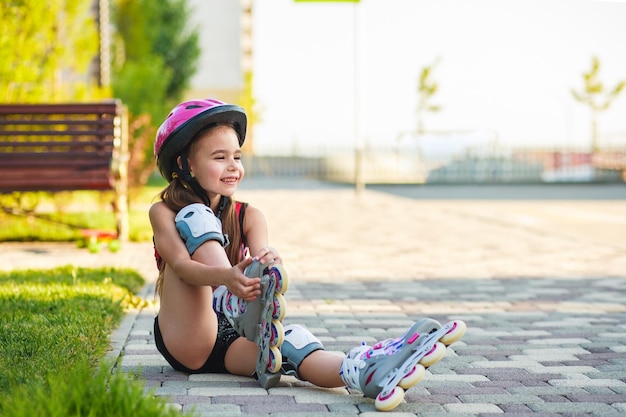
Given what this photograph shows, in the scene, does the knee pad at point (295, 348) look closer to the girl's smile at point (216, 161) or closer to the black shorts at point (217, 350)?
the black shorts at point (217, 350)

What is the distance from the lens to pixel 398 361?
3.40 meters

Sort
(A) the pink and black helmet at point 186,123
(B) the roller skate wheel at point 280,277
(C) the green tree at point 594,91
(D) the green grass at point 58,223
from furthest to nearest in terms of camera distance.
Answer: (C) the green tree at point 594,91 < (D) the green grass at point 58,223 < (A) the pink and black helmet at point 186,123 < (B) the roller skate wheel at point 280,277

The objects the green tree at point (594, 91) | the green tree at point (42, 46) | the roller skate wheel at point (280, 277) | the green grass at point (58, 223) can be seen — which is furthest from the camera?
the green tree at point (594, 91)

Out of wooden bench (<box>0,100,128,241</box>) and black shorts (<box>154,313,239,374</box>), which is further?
wooden bench (<box>0,100,128,241</box>)

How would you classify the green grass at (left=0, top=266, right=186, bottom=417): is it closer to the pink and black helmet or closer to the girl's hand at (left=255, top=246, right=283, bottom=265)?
the girl's hand at (left=255, top=246, right=283, bottom=265)

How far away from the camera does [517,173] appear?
32.4 m

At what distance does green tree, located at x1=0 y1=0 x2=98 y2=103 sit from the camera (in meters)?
10.3

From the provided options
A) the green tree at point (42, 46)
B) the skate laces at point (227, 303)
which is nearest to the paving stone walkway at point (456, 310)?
the skate laces at point (227, 303)

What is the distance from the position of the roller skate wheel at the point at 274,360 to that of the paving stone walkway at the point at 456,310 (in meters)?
0.10

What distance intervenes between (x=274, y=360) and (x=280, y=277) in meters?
0.43

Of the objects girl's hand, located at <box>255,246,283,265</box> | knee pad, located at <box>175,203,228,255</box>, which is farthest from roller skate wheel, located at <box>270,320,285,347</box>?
knee pad, located at <box>175,203,228,255</box>

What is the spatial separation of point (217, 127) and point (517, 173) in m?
29.4

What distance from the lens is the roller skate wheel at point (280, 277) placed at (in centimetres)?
341

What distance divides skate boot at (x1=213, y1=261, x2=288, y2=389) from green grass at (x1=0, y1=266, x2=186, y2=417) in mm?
595
